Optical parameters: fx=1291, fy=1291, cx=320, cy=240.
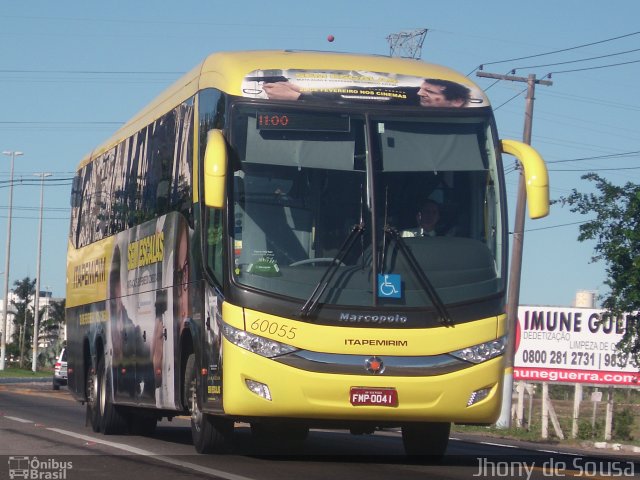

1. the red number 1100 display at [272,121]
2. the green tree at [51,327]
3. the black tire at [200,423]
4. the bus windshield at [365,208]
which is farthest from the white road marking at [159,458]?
the green tree at [51,327]

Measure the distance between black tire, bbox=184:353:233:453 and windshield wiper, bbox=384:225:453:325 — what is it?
8.17ft

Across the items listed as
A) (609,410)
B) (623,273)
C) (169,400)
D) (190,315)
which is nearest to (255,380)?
(190,315)

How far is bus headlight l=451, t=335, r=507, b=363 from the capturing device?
11773 mm

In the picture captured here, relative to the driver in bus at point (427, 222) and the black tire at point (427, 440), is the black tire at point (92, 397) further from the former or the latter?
the driver in bus at point (427, 222)

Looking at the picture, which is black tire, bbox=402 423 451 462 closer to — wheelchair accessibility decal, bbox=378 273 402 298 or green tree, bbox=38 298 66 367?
wheelchair accessibility decal, bbox=378 273 402 298

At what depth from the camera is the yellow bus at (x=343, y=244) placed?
1158 cm

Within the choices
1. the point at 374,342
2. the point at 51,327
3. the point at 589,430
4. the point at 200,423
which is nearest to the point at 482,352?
the point at 374,342

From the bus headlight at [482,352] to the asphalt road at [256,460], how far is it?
107 centimetres

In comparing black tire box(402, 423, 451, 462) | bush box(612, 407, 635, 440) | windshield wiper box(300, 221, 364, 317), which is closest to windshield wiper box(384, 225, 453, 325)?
windshield wiper box(300, 221, 364, 317)

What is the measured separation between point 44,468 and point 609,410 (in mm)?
16838

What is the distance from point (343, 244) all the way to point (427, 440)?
9.91 ft

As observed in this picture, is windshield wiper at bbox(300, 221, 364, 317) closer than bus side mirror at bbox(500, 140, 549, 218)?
Yes

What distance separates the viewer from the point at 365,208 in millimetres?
11875

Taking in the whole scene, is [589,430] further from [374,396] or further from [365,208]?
[365,208]
